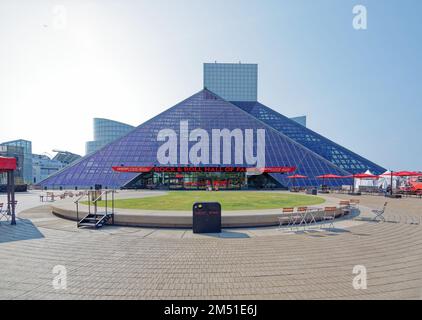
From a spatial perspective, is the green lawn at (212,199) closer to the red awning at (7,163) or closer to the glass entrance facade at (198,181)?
the red awning at (7,163)

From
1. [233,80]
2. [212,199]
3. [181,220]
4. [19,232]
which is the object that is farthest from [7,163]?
[233,80]

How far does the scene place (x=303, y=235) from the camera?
929 centimetres

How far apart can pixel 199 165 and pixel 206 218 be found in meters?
34.5

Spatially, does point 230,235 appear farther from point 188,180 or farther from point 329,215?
point 188,180

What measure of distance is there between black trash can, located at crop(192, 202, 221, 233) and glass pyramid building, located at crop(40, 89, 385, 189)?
33597mm

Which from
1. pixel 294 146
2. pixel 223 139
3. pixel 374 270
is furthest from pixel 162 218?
pixel 294 146

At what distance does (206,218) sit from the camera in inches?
385

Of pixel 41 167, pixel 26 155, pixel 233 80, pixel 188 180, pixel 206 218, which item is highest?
pixel 233 80

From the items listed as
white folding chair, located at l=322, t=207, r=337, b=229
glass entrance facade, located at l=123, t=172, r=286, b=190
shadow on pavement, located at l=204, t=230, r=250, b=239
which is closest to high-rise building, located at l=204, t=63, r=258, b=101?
glass entrance facade, located at l=123, t=172, r=286, b=190

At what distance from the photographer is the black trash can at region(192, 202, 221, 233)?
970 cm

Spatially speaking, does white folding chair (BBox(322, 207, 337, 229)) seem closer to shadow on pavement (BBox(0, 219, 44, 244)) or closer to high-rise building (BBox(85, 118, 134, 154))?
shadow on pavement (BBox(0, 219, 44, 244))

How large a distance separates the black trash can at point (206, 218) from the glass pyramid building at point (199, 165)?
33.6m

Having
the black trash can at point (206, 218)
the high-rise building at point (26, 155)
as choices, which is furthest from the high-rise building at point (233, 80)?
the black trash can at point (206, 218)
